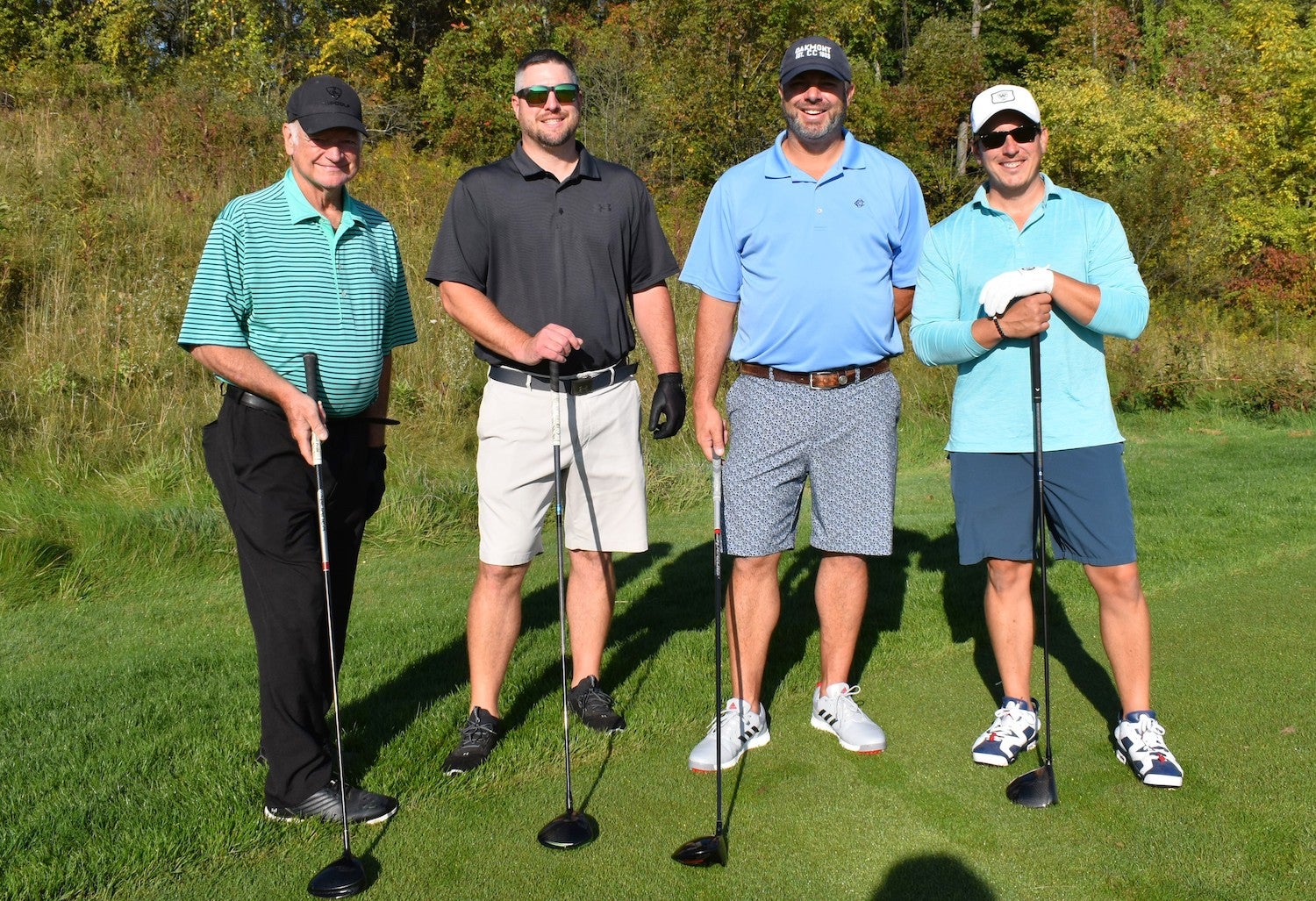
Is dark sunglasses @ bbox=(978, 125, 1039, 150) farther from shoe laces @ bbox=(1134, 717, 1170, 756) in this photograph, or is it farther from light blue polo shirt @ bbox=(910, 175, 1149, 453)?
shoe laces @ bbox=(1134, 717, 1170, 756)

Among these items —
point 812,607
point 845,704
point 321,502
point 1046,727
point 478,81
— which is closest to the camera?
point 321,502

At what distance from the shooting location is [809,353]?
13.9 ft

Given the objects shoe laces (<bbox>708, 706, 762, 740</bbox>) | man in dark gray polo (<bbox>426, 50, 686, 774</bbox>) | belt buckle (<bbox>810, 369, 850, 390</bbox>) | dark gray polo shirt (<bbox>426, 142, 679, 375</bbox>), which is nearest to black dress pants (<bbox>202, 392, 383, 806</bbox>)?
man in dark gray polo (<bbox>426, 50, 686, 774</bbox>)

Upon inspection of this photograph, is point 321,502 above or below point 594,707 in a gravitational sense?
above

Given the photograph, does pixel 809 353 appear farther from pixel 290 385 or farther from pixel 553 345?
pixel 290 385

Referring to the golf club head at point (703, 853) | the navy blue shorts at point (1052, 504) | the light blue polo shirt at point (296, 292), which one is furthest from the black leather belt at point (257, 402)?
the navy blue shorts at point (1052, 504)

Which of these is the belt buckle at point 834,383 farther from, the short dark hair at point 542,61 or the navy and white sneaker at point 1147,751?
the navy and white sneaker at point 1147,751

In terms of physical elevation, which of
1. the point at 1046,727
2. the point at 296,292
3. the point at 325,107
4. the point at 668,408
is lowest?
the point at 1046,727

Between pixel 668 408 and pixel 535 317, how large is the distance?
577 mm

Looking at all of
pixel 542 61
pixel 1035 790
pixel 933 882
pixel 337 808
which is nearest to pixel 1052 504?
pixel 1035 790

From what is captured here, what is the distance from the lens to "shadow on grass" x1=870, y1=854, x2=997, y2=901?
10.2ft

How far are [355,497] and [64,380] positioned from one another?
6.22 m

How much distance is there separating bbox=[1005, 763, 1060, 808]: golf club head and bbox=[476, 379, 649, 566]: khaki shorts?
1606 millimetres

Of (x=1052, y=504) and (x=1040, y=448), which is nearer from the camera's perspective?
(x=1040, y=448)
